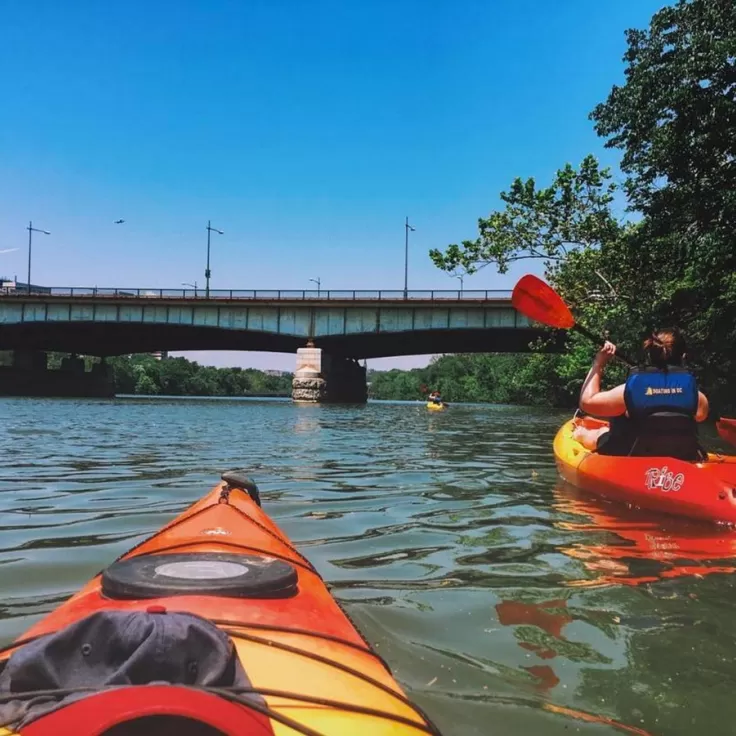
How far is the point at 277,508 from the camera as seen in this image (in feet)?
19.8

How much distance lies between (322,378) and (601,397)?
120ft

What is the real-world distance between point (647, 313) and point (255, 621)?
19.2m

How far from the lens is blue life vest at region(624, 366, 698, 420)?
18.9 feet

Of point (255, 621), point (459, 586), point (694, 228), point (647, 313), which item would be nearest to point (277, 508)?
point (459, 586)

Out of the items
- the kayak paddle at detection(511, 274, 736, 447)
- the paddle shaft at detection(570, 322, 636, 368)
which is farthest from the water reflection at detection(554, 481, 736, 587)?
the kayak paddle at detection(511, 274, 736, 447)

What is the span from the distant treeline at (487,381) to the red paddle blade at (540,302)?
32056mm

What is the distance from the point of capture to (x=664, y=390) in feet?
19.0

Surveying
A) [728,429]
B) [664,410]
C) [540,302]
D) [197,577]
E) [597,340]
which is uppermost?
[540,302]

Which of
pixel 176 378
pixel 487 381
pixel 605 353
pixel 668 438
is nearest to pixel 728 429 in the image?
pixel 605 353

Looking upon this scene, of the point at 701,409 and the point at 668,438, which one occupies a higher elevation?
the point at 701,409

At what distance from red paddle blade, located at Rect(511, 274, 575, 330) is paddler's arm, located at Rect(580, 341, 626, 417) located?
5.96ft

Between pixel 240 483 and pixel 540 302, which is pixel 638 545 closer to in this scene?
pixel 240 483

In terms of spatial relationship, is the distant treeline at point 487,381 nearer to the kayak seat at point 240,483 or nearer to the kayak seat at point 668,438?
the kayak seat at point 668,438

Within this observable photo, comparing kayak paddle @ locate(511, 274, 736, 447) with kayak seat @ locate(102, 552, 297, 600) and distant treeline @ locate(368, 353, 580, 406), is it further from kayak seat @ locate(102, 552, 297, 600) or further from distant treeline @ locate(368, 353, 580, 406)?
distant treeline @ locate(368, 353, 580, 406)
